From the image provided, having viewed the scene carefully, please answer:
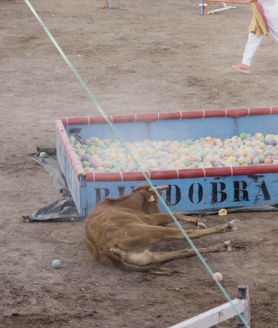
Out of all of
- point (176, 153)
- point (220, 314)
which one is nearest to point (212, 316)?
point (220, 314)

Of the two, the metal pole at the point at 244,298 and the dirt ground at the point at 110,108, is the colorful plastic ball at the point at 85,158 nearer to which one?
the dirt ground at the point at 110,108

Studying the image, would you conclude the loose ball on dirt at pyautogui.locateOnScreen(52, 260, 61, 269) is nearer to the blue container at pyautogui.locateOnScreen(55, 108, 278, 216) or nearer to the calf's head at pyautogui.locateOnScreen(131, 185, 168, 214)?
the calf's head at pyautogui.locateOnScreen(131, 185, 168, 214)

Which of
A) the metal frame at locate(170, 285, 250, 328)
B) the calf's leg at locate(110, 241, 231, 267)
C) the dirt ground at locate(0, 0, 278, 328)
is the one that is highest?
the metal frame at locate(170, 285, 250, 328)

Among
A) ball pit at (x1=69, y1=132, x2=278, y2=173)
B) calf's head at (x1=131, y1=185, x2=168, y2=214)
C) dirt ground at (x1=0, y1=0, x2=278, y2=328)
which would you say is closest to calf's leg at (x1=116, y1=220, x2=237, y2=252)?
dirt ground at (x1=0, y1=0, x2=278, y2=328)

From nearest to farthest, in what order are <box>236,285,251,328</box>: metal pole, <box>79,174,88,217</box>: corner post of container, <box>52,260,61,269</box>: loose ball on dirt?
<box>236,285,251,328</box>: metal pole
<box>52,260,61,269</box>: loose ball on dirt
<box>79,174,88,217</box>: corner post of container

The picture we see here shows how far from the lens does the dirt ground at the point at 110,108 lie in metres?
4.45

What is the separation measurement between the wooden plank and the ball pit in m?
3.35

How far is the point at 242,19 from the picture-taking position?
15.8 m

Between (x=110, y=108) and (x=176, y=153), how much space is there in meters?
2.61

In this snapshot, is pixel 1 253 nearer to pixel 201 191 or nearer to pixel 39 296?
pixel 39 296

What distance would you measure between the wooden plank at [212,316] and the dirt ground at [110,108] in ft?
3.46

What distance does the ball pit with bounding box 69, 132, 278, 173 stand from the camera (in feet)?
21.9

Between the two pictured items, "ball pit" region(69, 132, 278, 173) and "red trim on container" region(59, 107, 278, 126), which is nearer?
"ball pit" region(69, 132, 278, 173)

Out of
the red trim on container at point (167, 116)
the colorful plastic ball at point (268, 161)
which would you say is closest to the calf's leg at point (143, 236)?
the colorful plastic ball at point (268, 161)
